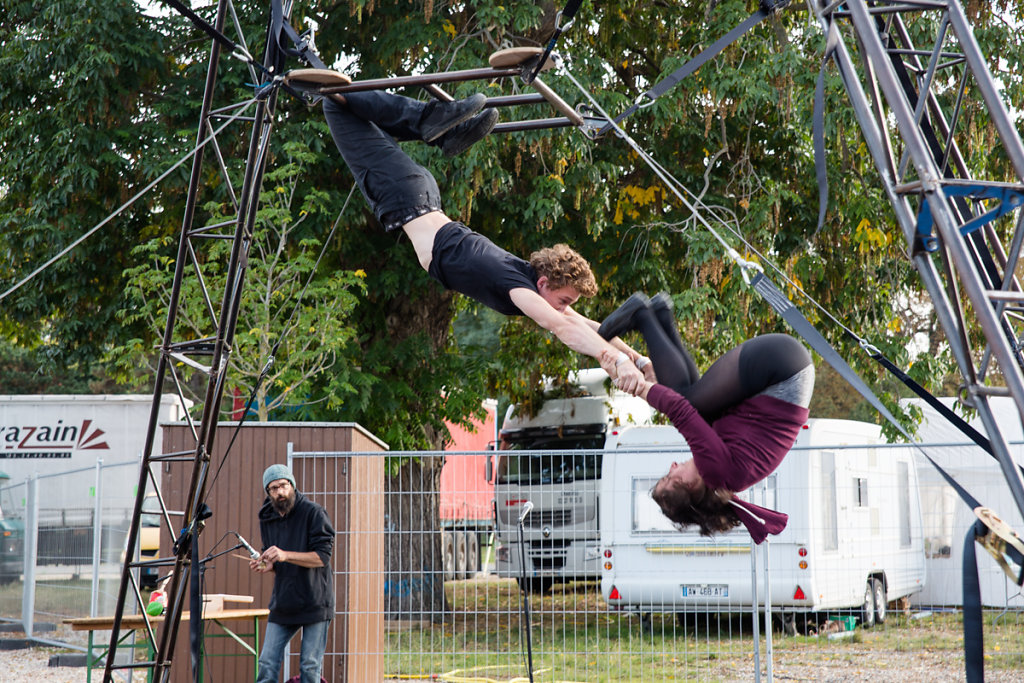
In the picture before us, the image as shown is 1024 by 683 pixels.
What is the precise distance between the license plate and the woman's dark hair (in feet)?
12.8

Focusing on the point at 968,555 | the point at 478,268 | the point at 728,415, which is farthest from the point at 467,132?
the point at 968,555

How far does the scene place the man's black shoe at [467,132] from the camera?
13.8 ft

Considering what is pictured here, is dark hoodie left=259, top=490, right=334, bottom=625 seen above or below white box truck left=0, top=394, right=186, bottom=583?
below

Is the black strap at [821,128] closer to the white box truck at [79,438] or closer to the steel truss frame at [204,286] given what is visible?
the steel truss frame at [204,286]

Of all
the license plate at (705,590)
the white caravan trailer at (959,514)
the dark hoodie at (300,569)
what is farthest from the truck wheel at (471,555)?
the white caravan trailer at (959,514)

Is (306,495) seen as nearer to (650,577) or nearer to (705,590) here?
(650,577)

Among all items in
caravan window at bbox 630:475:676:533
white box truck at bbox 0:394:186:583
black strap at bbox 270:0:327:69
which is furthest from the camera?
white box truck at bbox 0:394:186:583

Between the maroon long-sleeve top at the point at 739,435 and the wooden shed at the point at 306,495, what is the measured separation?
161 inches

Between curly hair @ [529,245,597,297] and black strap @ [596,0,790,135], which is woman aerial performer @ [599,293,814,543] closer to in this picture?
curly hair @ [529,245,597,297]

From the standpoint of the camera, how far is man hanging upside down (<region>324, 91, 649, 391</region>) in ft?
11.9

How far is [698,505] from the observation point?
11.2 feet

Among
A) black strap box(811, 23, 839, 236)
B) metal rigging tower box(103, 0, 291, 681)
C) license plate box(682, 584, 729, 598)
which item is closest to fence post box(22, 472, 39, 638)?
metal rigging tower box(103, 0, 291, 681)

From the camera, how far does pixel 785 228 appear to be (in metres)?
10.9

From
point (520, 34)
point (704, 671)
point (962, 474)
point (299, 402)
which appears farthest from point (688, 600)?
point (520, 34)
